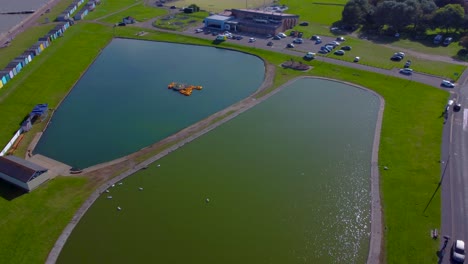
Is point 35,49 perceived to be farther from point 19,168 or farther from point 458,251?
point 458,251

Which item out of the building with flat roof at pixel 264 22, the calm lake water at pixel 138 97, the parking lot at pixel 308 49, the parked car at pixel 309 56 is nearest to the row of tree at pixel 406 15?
the parking lot at pixel 308 49

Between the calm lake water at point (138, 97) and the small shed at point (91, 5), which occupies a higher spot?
the small shed at point (91, 5)

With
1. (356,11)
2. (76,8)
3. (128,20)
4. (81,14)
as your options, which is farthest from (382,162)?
(76,8)

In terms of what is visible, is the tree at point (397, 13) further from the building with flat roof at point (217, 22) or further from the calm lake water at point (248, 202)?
the calm lake water at point (248, 202)

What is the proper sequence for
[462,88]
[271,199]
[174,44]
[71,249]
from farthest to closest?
[174,44] → [462,88] → [271,199] → [71,249]

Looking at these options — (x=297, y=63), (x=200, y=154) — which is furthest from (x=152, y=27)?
(x=200, y=154)

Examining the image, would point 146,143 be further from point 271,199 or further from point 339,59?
point 339,59

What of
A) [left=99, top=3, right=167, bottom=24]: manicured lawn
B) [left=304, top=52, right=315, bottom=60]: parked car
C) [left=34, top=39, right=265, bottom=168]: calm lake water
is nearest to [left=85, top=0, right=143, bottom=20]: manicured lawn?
[left=99, top=3, right=167, bottom=24]: manicured lawn
